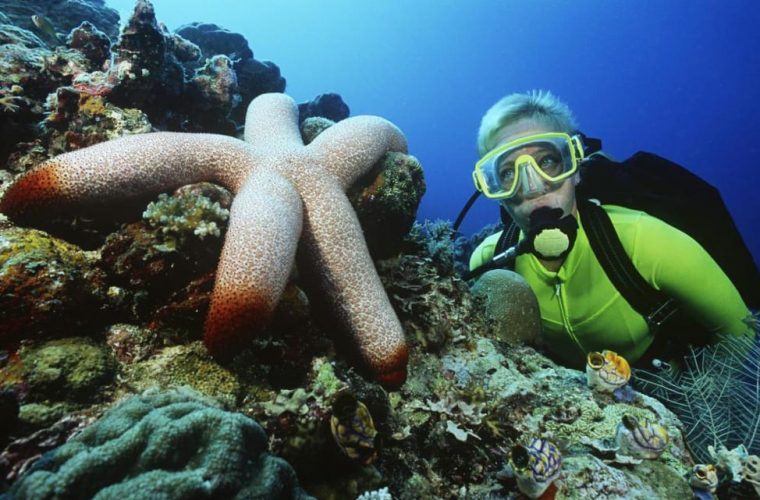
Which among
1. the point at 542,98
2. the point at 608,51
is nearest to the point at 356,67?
the point at 608,51

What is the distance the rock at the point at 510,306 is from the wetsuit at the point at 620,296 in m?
0.80

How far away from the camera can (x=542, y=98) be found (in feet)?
16.6

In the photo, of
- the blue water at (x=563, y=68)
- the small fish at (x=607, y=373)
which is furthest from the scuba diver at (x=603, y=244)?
the blue water at (x=563, y=68)

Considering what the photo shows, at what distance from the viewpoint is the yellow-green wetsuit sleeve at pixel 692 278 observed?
3963 mm

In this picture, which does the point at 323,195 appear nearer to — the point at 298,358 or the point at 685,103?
the point at 298,358

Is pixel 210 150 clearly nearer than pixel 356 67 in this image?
Yes

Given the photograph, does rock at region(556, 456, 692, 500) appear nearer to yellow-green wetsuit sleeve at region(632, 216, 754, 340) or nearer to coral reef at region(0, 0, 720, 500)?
coral reef at region(0, 0, 720, 500)

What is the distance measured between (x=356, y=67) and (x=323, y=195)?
18020 centimetres

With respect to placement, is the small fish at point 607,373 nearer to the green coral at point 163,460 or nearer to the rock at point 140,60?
the green coral at point 163,460

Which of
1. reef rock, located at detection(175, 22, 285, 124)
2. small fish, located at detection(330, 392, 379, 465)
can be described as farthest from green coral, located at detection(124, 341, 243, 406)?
reef rock, located at detection(175, 22, 285, 124)

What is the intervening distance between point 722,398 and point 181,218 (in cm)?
557

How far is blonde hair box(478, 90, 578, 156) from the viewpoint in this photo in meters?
4.84

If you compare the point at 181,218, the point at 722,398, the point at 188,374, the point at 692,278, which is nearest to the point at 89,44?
the point at 181,218

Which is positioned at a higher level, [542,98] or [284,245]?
[542,98]
